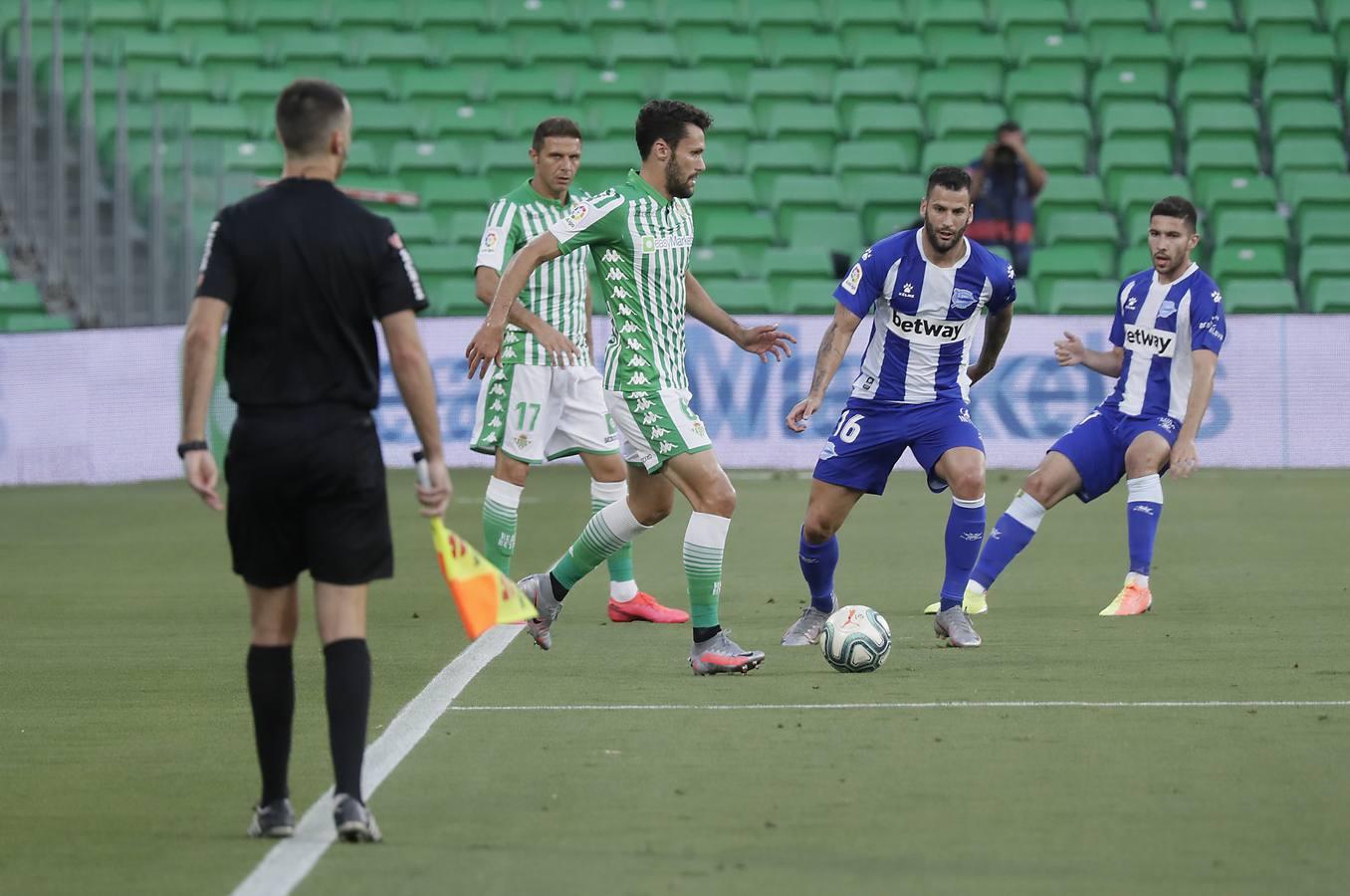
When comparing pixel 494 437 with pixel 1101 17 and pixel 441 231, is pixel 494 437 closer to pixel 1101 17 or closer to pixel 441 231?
pixel 441 231

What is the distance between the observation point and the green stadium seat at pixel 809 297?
2006 centimetres

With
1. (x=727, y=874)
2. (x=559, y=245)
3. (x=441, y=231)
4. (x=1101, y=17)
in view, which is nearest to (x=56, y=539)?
(x=559, y=245)

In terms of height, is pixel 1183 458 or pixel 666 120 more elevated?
pixel 666 120

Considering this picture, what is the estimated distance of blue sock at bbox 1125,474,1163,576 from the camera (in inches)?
394

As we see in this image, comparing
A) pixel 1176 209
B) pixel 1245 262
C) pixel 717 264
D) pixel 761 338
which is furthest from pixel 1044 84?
pixel 761 338

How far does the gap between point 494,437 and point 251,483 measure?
460cm

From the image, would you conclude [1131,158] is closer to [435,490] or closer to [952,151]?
[952,151]

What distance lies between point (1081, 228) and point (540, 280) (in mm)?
12572

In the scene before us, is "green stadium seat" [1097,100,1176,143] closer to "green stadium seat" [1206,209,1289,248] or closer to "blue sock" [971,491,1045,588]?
"green stadium seat" [1206,209,1289,248]

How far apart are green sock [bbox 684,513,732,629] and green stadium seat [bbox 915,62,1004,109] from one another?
16.0 m

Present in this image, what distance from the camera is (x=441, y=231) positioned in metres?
22.0

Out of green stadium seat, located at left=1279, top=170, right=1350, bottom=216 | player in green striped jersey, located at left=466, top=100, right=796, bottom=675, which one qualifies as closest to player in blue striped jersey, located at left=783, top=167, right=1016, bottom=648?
player in green striped jersey, located at left=466, top=100, right=796, bottom=675

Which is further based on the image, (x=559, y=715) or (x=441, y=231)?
(x=441, y=231)

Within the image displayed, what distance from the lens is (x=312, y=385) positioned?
5.14 meters
